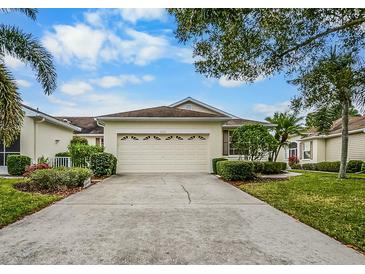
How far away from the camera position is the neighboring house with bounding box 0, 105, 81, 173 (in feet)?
51.1

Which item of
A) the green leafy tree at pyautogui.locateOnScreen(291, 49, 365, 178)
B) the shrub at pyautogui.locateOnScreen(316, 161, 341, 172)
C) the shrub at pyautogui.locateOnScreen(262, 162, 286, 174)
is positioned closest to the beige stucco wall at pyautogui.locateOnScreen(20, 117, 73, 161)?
the shrub at pyautogui.locateOnScreen(262, 162, 286, 174)

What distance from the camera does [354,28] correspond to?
7352 mm

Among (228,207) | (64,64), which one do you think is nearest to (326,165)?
(228,207)

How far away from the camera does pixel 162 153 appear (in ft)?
54.5

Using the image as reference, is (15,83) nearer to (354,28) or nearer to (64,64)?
Answer: (64,64)

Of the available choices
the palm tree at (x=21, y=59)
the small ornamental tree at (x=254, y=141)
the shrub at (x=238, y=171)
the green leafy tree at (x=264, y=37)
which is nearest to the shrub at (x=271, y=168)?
the small ornamental tree at (x=254, y=141)

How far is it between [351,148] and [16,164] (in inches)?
845

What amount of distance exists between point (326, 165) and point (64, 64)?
19164 mm

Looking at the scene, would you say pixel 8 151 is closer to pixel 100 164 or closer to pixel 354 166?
pixel 100 164

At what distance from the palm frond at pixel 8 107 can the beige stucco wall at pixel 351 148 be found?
20402mm

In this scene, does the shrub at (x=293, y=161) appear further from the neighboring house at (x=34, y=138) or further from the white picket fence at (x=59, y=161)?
the neighboring house at (x=34, y=138)

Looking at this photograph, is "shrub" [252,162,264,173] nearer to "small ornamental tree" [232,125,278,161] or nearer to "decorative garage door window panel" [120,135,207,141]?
"small ornamental tree" [232,125,278,161]

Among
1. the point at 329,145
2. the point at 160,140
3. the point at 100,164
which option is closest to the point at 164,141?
the point at 160,140

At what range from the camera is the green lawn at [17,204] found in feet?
19.3
